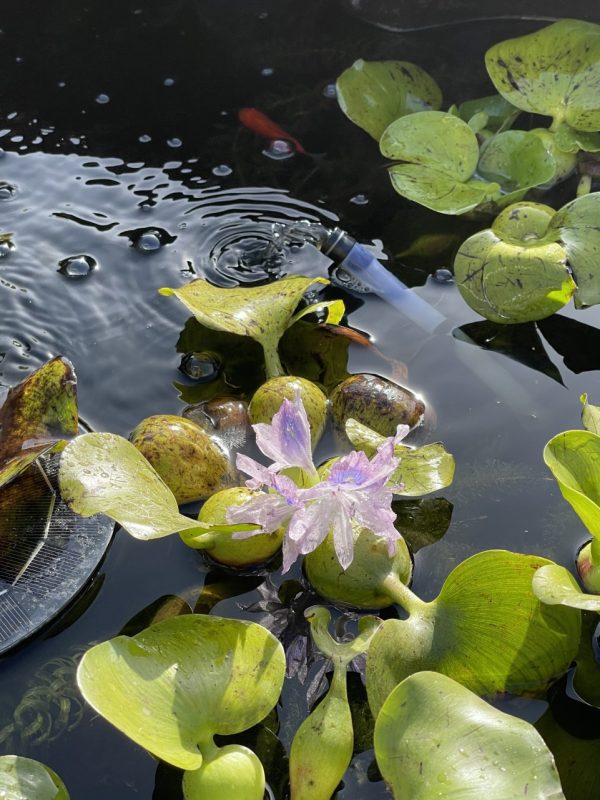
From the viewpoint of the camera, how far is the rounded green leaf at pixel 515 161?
2.31 metres

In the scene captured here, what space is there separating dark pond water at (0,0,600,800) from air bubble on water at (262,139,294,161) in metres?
0.02

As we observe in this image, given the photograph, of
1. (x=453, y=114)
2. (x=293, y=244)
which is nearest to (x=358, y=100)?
(x=453, y=114)

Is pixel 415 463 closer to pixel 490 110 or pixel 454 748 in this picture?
pixel 454 748

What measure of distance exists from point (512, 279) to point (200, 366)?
0.76m

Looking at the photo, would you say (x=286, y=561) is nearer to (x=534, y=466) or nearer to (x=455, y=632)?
(x=455, y=632)

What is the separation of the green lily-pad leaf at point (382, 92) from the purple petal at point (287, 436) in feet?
5.01

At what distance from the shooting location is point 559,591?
1.21 meters

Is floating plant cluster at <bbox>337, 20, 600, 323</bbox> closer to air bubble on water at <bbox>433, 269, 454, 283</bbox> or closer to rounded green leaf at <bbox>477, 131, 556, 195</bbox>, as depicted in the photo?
rounded green leaf at <bbox>477, 131, 556, 195</bbox>

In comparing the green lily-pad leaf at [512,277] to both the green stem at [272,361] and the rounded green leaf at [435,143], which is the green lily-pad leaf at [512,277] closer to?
the rounded green leaf at [435,143]

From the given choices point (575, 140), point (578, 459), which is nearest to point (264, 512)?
point (578, 459)

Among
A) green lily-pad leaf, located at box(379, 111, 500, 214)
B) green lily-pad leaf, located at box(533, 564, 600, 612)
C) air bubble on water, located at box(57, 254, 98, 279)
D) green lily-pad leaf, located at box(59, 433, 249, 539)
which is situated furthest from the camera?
green lily-pad leaf, located at box(379, 111, 500, 214)

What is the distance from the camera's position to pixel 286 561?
1240 mm

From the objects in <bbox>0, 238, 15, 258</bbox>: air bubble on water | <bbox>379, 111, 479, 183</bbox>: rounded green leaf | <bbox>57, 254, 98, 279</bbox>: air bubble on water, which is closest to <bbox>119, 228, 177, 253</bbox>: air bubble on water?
<bbox>57, 254, 98, 279</bbox>: air bubble on water

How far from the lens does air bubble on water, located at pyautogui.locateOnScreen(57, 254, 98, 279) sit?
Answer: 85.8 inches
